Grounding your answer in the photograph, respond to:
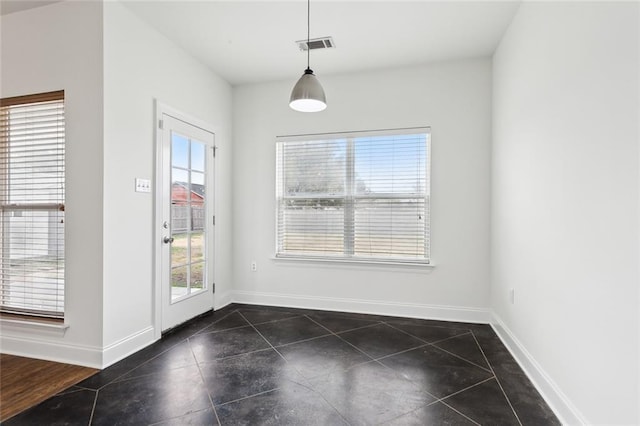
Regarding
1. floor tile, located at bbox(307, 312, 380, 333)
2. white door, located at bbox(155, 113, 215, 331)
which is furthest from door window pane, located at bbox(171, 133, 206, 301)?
floor tile, located at bbox(307, 312, 380, 333)

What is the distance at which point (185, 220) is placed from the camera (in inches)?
140

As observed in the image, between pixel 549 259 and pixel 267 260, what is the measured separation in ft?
10.1

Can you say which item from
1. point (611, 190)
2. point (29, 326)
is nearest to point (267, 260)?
point (29, 326)

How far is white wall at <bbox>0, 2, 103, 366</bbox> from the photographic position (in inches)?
104

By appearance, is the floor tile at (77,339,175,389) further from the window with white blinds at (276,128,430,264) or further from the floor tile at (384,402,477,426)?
the floor tile at (384,402,477,426)

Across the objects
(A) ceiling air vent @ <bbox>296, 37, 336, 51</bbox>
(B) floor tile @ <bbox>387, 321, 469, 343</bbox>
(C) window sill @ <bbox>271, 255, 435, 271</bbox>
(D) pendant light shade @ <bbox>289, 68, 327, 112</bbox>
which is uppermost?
(A) ceiling air vent @ <bbox>296, 37, 336, 51</bbox>

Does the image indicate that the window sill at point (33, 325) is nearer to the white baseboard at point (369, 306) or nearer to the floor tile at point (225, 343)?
the floor tile at point (225, 343)

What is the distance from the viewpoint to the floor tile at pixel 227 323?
136 inches

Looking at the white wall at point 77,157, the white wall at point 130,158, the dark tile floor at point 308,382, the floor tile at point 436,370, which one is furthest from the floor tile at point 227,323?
the floor tile at point 436,370

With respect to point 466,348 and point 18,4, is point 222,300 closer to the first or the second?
point 466,348

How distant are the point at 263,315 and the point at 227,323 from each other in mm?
445

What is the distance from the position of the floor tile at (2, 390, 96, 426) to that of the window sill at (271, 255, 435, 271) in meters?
2.41

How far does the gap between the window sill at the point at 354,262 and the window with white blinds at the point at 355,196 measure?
0.11 ft

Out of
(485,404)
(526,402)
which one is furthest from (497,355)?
(485,404)
